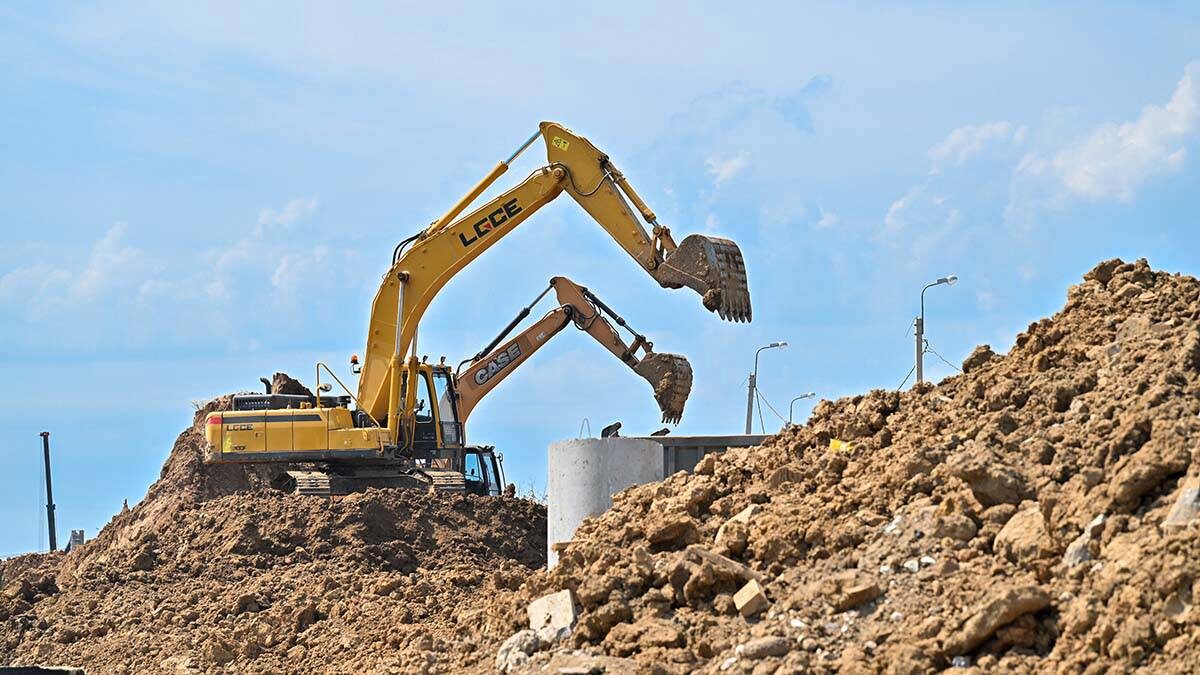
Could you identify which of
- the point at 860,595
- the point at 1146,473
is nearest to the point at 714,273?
the point at 860,595

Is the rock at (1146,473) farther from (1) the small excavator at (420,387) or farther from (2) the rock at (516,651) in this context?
(1) the small excavator at (420,387)

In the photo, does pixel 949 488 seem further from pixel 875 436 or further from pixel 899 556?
pixel 875 436

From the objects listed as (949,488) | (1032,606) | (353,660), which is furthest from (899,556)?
(353,660)

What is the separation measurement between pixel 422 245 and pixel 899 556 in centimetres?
1411

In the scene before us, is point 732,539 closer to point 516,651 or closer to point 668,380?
point 516,651

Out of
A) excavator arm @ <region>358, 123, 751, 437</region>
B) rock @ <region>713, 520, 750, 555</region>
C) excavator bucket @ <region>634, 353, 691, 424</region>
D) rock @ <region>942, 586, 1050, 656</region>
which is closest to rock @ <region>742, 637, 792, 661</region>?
rock @ <region>942, 586, 1050, 656</region>

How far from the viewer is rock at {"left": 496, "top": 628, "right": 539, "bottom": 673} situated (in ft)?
36.6

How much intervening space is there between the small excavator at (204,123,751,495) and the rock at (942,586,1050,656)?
42.4ft

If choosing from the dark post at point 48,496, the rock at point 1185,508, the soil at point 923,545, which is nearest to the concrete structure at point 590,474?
the soil at point 923,545

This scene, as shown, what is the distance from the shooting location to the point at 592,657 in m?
10.6

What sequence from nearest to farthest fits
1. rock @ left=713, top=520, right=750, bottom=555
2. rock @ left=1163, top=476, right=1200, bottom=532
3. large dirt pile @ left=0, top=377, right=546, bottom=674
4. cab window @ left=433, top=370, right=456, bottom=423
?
rock @ left=1163, top=476, right=1200, bottom=532 < rock @ left=713, top=520, right=750, bottom=555 < large dirt pile @ left=0, top=377, right=546, bottom=674 < cab window @ left=433, top=370, right=456, bottom=423

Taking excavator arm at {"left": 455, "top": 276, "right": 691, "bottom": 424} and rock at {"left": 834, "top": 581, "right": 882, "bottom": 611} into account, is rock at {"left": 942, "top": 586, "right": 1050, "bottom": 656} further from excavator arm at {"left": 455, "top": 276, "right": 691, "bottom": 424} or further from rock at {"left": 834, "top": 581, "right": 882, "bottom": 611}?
excavator arm at {"left": 455, "top": 276, "right": 691, "bottom": 424}

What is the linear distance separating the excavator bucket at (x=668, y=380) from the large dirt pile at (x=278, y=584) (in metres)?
2.50

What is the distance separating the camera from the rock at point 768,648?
9.62 metres
